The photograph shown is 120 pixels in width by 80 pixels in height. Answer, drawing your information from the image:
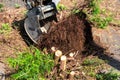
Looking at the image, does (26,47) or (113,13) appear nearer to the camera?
(26,47)

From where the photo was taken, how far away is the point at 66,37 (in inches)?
284

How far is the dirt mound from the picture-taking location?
23.6 ft

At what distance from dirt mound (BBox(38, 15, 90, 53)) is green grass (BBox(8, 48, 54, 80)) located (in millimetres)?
400

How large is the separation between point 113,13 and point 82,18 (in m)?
1.68

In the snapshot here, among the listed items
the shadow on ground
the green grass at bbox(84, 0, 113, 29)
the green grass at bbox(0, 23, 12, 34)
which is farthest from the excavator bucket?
the green grass at bbox(84, 0, 113, 29)

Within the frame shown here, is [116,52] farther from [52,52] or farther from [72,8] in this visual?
[72,8]

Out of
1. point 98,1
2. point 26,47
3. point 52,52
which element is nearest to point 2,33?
point 26,47

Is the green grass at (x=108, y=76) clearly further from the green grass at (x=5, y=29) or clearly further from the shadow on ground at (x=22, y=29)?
the green grass at (x=5, y=29)

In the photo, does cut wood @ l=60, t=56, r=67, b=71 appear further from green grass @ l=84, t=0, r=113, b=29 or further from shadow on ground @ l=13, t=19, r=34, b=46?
green grass @ l=84, t=0, r=113, b=29

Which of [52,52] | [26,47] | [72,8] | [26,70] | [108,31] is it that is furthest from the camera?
[72,8]

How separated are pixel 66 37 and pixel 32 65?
1088mm

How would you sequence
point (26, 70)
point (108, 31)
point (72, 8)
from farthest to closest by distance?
point (72, 8) < point (108, 31) < point (26, 70)

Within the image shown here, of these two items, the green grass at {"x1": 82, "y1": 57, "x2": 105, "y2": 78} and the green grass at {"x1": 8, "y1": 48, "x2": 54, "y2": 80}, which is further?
the green grass at {"x1": 82, "y1": 57, "x2": 105, "y2": 78}

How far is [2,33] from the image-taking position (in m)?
7.69
